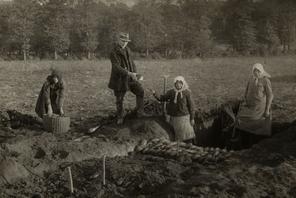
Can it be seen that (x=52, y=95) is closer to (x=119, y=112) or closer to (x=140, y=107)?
(x=119, y=112)

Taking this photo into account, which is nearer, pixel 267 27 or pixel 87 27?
pixel 87 27

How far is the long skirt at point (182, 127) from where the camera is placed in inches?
291

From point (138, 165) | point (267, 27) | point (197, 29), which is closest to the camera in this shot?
point (138, 165)

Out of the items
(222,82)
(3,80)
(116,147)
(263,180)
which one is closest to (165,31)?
(222,82)

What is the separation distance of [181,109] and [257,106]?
1303mm

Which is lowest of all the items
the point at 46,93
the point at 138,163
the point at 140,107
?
the point at 138,163

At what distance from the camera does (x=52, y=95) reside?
820 centimetres

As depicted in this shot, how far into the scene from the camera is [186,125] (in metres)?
7.41

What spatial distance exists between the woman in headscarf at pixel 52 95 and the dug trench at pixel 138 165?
492mm

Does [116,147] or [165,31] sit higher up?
[165,31]

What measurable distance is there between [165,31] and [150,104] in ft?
69.5

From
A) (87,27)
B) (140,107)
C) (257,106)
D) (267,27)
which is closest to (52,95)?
(140,107)

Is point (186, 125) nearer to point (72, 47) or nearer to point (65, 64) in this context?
point (65, 64)

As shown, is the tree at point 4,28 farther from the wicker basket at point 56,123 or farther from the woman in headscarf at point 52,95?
the wicker basket at point 56,123
